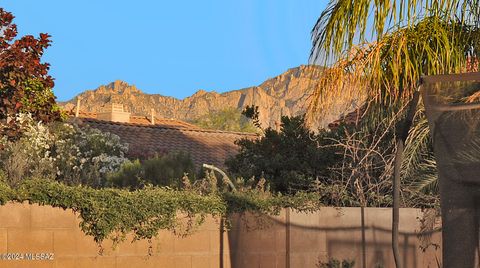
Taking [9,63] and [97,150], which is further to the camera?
[97,150]

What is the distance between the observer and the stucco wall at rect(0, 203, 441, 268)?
12.7 meters

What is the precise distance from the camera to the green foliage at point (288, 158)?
21.2m

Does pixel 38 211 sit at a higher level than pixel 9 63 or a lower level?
lower

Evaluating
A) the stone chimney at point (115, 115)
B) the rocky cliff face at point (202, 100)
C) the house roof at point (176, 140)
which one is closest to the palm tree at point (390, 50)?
the house roof at point (176, 140)

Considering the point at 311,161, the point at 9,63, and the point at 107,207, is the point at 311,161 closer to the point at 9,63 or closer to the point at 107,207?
the point at 9,63

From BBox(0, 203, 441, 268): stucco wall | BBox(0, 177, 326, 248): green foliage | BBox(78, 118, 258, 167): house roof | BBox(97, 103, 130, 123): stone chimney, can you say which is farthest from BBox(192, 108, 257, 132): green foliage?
BBox(0, 177, 326, 248): green foliage

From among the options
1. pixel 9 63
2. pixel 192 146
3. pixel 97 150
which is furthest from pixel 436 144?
pixel 192 146

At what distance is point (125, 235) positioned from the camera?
13.7 metres

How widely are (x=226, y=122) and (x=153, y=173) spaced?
2966 inches

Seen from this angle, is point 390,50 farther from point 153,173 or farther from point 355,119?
point 355,119

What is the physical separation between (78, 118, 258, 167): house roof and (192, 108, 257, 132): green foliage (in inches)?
2007

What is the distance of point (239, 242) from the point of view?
15750mm

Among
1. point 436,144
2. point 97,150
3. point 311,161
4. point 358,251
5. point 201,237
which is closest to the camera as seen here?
point 436,144

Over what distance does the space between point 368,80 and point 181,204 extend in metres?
3.63
